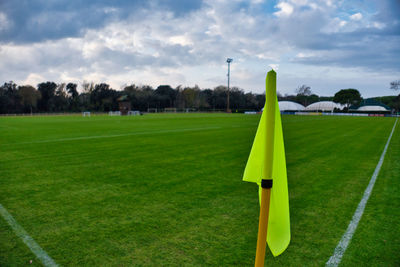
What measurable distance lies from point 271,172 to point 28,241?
335 cm

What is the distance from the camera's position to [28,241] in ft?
11.5

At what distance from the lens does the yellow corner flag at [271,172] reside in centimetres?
159

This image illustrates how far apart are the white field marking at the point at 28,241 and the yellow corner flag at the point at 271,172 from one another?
2.44 metres

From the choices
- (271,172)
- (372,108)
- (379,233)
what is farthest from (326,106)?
(271,172)

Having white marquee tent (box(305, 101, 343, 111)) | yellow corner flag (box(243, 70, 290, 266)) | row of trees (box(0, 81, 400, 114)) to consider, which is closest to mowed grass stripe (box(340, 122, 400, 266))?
yellow corner flag (box(243, 70, 290, 266))

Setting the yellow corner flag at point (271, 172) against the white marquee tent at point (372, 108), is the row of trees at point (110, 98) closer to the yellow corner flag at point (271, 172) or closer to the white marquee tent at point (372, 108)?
the white marquee tent at point (372, 108)

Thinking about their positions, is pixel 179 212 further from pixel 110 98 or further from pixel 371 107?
pixel 371 107

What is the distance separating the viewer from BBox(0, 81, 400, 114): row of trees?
253ft

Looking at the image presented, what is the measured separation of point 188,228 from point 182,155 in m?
5.79

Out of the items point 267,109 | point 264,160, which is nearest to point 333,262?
point 264,160

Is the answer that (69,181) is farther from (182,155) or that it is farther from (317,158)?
(317,158)

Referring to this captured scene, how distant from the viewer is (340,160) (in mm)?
8938

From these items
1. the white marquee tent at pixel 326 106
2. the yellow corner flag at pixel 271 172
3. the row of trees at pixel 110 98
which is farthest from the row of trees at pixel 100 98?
the yellow corner flag at pixel 271 172

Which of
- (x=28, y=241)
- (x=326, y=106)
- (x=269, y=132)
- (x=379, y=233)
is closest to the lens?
(x=269, y=132)
